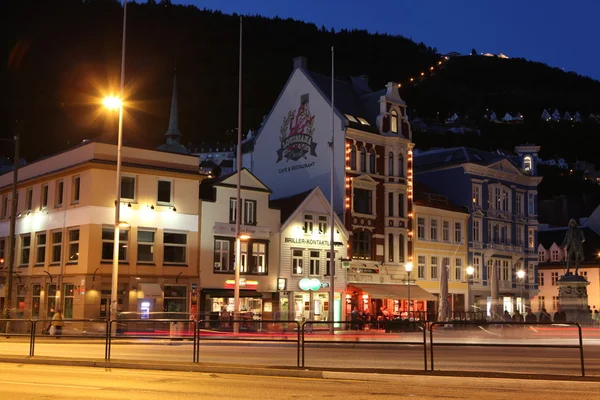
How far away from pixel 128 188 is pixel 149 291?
6.75 meters

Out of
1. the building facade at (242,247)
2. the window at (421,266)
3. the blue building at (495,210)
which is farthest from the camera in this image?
the blue building at (495,210)

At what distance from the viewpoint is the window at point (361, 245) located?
6525 cm

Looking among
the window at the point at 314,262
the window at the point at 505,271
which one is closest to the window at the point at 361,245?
the window at the point at 314,262

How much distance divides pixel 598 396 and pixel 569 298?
137ft

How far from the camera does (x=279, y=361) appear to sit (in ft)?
76.0

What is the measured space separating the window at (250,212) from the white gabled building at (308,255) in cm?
275

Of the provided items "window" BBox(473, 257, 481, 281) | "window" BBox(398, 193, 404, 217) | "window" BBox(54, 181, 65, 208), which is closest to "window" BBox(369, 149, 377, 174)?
"window" BBox(398, 193, 404, 217)

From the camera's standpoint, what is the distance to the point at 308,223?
62.1 metres

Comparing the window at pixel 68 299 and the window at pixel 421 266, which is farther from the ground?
the window at pixel 421 266

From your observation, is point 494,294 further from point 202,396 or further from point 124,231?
point 202,396

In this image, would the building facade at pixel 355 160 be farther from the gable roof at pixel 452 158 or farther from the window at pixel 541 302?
the window at pixel 541 302

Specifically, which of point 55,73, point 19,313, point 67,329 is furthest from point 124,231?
point 55,73

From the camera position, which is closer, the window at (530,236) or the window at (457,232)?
the window at (457,232)

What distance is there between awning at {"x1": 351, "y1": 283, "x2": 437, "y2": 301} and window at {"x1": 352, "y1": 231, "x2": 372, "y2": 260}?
2426 millimetres
